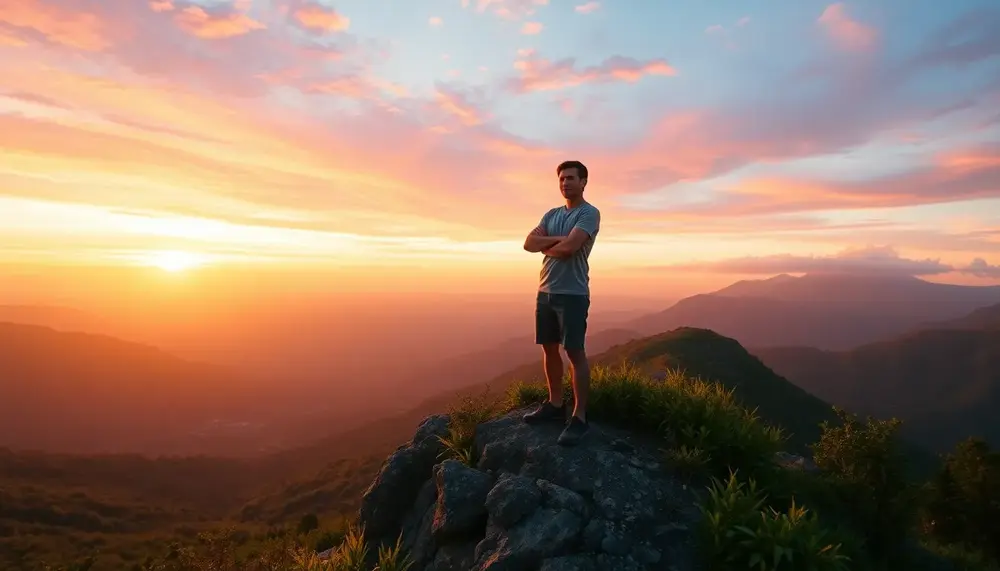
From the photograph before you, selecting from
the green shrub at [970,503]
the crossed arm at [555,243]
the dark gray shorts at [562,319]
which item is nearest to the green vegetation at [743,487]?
the dark gray shorts at [562,319]

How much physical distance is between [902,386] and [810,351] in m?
32.5

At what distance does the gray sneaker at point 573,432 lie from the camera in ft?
24.3

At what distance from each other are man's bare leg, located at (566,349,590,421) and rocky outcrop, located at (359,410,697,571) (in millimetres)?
543

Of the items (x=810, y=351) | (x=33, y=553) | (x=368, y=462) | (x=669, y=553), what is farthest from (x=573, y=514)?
(x=810, y=351)

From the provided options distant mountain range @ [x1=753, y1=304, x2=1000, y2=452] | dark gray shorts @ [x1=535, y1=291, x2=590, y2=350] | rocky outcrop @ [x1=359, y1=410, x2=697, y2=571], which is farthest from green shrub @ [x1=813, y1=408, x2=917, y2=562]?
distant mountain range @ [x1=753, y1=304, x2=1000, y2=452]

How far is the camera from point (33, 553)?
36031mm

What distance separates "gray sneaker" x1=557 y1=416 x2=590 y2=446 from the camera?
24.3 feet

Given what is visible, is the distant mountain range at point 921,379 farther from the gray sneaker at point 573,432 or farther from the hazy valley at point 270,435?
the gray sneaker at point 573,432

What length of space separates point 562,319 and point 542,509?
2.62m

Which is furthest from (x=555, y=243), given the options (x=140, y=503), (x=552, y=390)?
(x=140, y=503)

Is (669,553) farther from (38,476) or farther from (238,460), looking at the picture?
(238,460)

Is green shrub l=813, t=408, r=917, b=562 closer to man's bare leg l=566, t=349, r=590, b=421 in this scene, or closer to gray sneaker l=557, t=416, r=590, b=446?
gray sneaker l=557, t=416, r=590, b=446

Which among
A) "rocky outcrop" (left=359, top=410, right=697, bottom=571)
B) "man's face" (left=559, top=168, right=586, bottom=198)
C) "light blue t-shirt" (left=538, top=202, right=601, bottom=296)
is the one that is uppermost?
"man's face" (left=559, top=168, right=586, bottom=198)

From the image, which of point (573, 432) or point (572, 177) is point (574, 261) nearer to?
point (572, 177)
